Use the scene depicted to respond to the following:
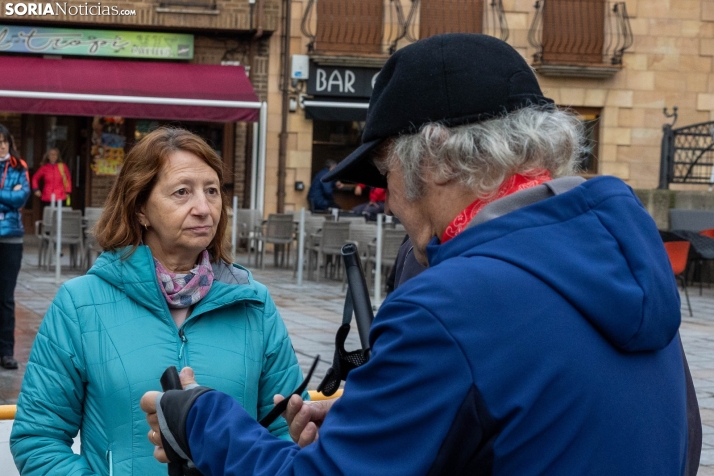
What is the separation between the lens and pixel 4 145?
8.48m

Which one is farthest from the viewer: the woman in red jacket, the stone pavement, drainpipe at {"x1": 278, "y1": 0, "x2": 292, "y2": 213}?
drainpipe at {"x1": 278, "y1": 0, "x2": 292, "y2": 213}

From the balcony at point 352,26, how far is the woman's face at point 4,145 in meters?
14.1

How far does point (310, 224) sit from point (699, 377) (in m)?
8.83

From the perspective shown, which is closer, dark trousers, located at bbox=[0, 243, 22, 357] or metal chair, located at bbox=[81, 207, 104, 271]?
dark trousers, located at bbox=[0, 243, 22, 357]

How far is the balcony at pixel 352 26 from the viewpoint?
73.5 feet

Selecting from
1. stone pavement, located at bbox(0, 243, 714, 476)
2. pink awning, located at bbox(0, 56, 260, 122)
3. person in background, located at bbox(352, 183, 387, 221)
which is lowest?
stone pavement, located at bbox(0, 243, 714, 476)

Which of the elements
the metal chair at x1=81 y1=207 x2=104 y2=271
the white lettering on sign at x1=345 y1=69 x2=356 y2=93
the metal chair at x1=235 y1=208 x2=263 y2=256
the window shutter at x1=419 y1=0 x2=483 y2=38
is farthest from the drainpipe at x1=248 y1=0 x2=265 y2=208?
the metal chair at x1=81 y1=207 x2=104 y2=271

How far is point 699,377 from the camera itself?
29.3 ft

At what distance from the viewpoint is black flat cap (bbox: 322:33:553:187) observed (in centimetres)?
168

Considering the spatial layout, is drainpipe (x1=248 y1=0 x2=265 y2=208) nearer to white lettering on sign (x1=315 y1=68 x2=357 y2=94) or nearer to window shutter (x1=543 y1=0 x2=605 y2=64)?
white lettering on sign (x1=315 y1=68 x2=357 y2=94)

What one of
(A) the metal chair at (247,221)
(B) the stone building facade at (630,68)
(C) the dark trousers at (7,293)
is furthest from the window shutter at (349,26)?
(C) the dark trousers at (7,293)

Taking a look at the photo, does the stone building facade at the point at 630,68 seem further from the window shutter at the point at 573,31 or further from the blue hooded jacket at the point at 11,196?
the blue hooded jacket at the point at 11,196

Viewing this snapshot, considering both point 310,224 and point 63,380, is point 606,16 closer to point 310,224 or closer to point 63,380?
point 310,224

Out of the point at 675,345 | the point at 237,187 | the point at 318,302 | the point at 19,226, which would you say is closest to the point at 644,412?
the point at 675,345
